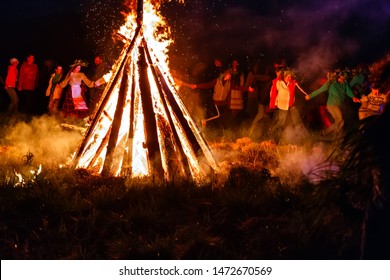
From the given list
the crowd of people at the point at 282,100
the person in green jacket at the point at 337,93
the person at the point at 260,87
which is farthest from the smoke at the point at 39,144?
the person in green jacket at the point at 337,93

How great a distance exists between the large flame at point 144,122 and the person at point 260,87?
3951 millimetres

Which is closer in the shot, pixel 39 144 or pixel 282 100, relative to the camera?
pixel 39 144

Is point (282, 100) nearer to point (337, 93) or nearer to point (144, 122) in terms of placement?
point (337, 93)

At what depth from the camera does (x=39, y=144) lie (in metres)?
8.52

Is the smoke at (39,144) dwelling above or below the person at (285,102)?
below

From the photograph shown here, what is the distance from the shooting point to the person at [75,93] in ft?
40.2

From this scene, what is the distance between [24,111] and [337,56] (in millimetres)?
9296

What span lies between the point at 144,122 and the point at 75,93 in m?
6.19

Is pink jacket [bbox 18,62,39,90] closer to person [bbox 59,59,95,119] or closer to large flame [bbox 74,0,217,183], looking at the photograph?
person [bbox 59,59,95,119]

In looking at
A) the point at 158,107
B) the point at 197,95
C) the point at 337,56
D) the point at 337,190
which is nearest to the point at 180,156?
the point at 158,107

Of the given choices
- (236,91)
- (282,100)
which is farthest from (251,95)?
(282,100)

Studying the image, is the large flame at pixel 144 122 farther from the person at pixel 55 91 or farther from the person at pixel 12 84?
the person at pixel 12 84

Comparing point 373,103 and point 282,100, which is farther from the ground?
point 373,103

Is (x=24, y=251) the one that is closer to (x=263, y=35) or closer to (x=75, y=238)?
(x=75, y=238)
